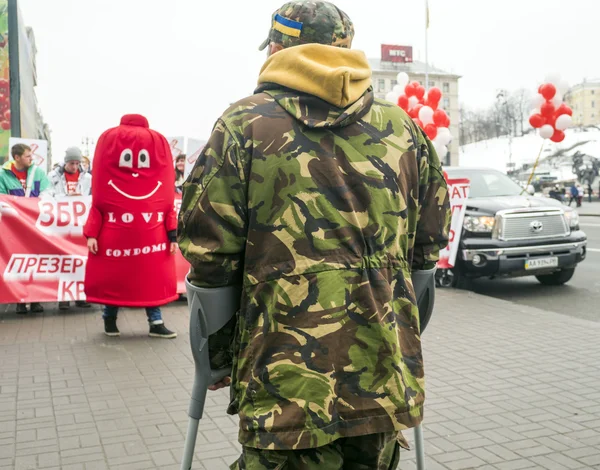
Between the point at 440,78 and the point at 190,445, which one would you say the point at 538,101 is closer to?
the point at 190,445

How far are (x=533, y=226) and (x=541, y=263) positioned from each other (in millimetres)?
520

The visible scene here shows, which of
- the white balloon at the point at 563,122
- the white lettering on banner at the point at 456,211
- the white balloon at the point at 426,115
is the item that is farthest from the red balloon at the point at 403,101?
the white lettering on banner at the point at 456,211

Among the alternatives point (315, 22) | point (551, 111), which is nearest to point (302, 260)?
point (315, 22)

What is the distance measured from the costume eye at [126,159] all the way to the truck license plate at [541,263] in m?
5.72

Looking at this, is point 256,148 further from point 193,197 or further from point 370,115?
point 370,115

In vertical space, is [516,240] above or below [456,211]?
below

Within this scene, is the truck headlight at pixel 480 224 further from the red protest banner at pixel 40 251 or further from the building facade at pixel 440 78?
the building facade at pixel 440 78

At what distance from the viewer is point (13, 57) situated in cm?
1589

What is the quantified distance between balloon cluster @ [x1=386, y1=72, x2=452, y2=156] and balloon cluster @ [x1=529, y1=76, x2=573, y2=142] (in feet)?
5.58

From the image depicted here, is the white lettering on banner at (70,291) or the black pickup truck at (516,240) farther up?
the black pickup truck at (516,240)

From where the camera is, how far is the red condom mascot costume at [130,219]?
6.48 m

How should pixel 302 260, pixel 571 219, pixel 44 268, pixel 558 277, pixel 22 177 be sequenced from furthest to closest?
pixel 558 277 < pixel 571 219 < pixel 22 177 < pixel 44 268 < pixel 302 260

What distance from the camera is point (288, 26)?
2145mm

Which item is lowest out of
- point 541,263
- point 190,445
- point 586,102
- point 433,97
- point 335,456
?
point 541,263
